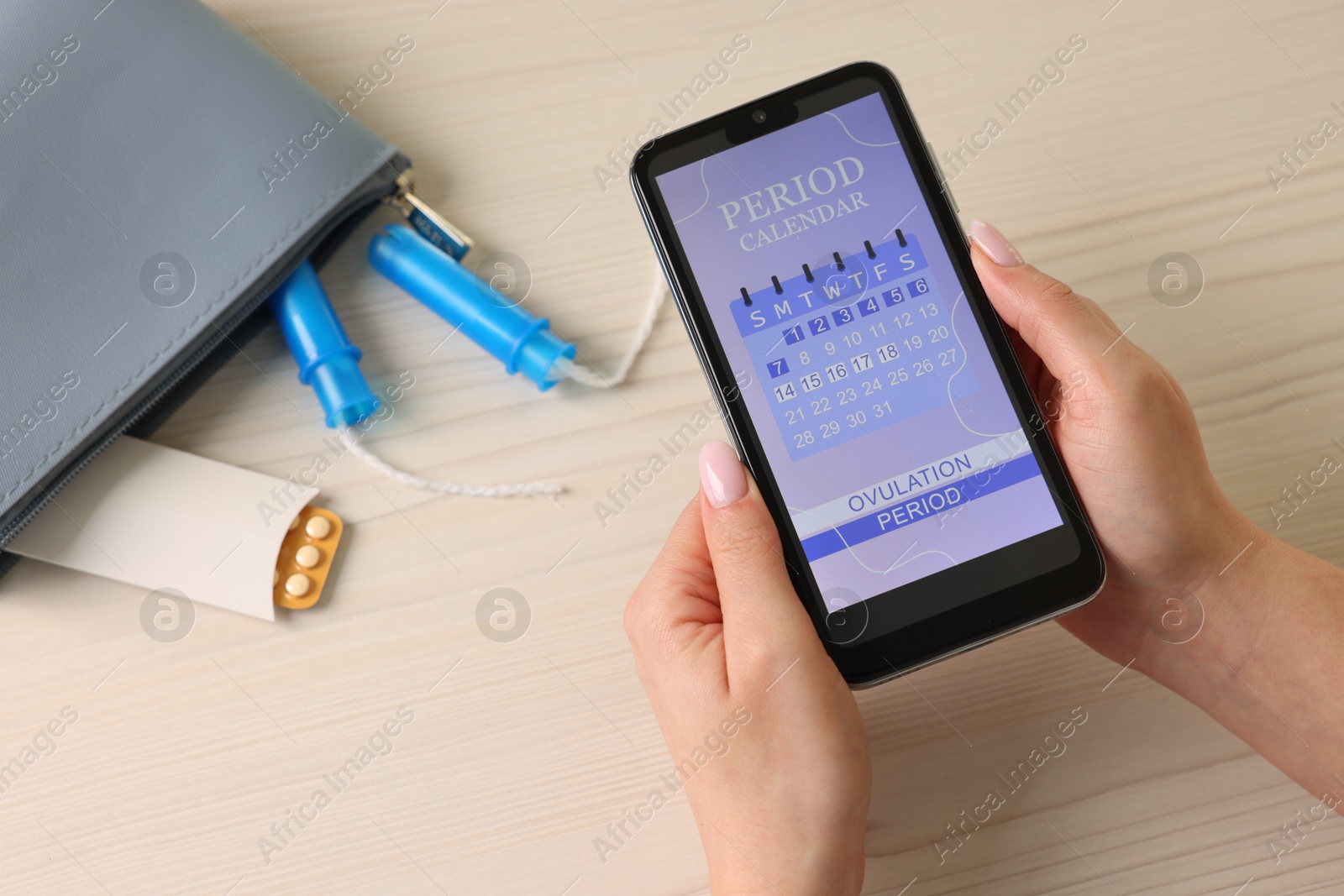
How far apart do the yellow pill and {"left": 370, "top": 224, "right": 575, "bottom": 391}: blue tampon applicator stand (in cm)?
18

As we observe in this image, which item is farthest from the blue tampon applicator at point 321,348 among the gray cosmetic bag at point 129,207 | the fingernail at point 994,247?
the fingernail at point 994,247

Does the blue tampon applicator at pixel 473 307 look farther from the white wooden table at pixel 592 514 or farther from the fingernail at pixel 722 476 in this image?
the fingernail at pixel 722 476

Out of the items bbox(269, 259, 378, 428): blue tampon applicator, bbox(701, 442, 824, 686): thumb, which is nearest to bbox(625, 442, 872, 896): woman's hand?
bbox(701, 442, 824, 686): thumb

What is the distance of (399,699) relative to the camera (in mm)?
561

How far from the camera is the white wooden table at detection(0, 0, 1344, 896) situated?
54cm

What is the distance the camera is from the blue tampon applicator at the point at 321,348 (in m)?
0.58

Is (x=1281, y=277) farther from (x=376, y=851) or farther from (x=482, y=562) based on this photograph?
(x=376, y=851)

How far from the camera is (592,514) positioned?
0.59 m

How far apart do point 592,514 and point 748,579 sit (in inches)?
6.6

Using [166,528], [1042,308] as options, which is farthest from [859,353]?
[166,528]

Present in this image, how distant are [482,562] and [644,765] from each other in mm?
169

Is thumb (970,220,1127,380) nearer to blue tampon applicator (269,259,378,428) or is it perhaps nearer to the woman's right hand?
the woman's right hand

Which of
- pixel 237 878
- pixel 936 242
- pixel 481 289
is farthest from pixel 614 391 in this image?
pixel 237 878

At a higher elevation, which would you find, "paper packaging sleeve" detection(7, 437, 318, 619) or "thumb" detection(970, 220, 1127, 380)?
"paper packaging sleeve" detection(7, 437, 318, 619)
